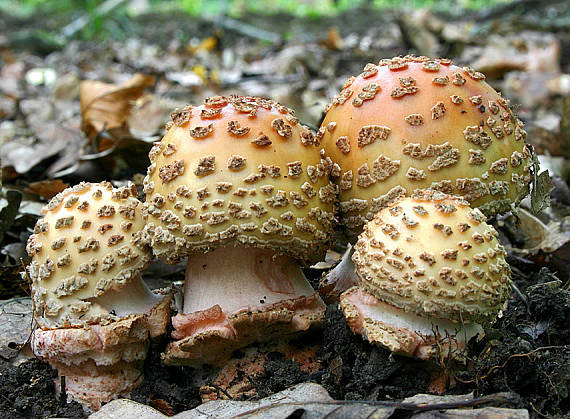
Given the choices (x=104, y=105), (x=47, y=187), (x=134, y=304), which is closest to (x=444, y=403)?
(x=134, y=304)

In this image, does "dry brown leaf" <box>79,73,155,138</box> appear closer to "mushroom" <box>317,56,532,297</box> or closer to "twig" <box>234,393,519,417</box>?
"mushroom" <box>317,56,532,297</box>

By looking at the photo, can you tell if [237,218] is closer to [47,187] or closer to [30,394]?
[30,394]

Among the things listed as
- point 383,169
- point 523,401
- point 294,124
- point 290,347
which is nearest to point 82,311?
point 290,347

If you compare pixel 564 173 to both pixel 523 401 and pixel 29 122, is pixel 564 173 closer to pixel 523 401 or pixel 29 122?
pixel 523 401

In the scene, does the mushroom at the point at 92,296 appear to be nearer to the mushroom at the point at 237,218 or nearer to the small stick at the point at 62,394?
the small stick at the point at 62,394

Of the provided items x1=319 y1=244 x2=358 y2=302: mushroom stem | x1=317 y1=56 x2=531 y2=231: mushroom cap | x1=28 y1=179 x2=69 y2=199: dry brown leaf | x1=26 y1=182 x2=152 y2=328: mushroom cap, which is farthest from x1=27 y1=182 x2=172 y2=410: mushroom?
x1=28 y1=179 x2=69 y2=199: dry brown leaf

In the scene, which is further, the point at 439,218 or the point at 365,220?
the point at 365,220
